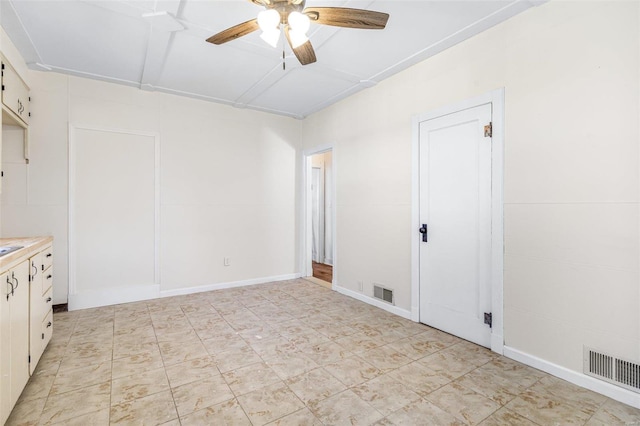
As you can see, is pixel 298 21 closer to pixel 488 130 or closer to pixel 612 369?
pixel 488 130

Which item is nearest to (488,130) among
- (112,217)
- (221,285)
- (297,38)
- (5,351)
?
(297,38)

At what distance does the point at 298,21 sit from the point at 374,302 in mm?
3122

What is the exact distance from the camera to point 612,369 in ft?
6.41

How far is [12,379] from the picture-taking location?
66.6 inches

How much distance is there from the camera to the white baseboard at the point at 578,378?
6.18 feet

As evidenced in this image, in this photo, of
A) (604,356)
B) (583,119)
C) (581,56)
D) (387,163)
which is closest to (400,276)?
(387,163)

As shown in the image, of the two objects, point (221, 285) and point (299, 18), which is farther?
point (221, 285)

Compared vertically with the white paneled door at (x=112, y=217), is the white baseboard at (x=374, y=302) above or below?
below

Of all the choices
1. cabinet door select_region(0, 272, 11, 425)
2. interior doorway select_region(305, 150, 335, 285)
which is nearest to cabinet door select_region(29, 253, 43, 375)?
cabinet door select_region(0, 272, 11, 425)

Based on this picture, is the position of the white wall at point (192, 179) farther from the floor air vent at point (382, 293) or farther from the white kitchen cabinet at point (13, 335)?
the white kitchen cabinet at point (13, 335)

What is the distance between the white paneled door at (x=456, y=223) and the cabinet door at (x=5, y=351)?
3191 mm

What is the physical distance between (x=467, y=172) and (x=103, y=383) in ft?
11.1

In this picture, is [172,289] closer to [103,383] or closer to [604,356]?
[103,383]

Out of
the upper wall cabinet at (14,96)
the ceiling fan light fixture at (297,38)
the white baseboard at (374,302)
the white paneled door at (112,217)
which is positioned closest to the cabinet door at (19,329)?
the upper wall cabinet at (14,96)
